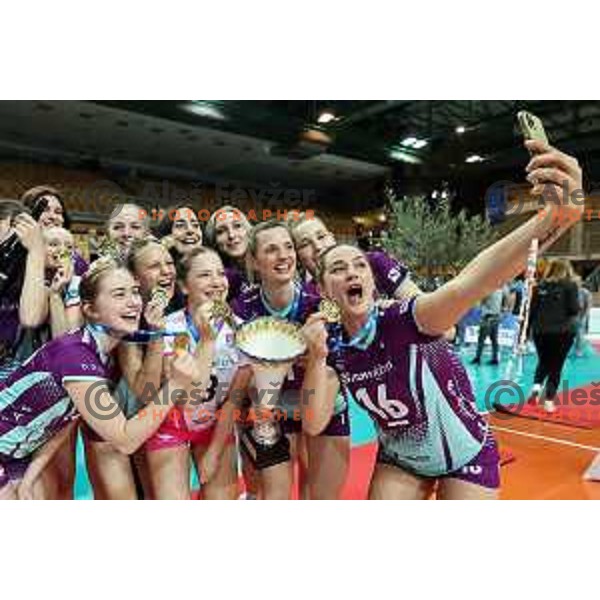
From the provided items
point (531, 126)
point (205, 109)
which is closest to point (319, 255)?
point (205, 109)

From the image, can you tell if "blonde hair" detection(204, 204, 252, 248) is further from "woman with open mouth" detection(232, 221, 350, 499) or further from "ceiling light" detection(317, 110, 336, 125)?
"ceiling light" detection(317, 110, 336, 125)

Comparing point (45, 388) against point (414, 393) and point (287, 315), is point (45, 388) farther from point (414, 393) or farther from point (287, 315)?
point (414, 393)

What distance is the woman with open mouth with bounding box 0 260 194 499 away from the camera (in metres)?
1.79

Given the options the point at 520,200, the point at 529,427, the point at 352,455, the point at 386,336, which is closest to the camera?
the point at 386,336

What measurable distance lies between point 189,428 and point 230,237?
2.22 feet

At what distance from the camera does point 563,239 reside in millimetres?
1730

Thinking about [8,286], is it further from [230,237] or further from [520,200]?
[520,200]

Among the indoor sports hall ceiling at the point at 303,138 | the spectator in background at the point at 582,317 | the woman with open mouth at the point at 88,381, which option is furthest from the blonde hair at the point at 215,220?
the spectator in background at the point at 582,317

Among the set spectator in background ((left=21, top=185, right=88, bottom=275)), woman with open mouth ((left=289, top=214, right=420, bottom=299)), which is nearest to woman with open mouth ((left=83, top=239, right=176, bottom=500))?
spectator in background ((left=21, top=185, right=88, bottom=275))

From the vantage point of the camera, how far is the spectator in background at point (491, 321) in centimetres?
182

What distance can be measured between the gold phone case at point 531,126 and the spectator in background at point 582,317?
2.03ft

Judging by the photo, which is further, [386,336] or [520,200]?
[520,200]

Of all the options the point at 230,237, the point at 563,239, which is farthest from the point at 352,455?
the point at 563,239

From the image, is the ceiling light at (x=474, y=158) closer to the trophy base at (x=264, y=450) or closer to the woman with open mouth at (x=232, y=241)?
the woman with open mouth at (x=232, y=241)
